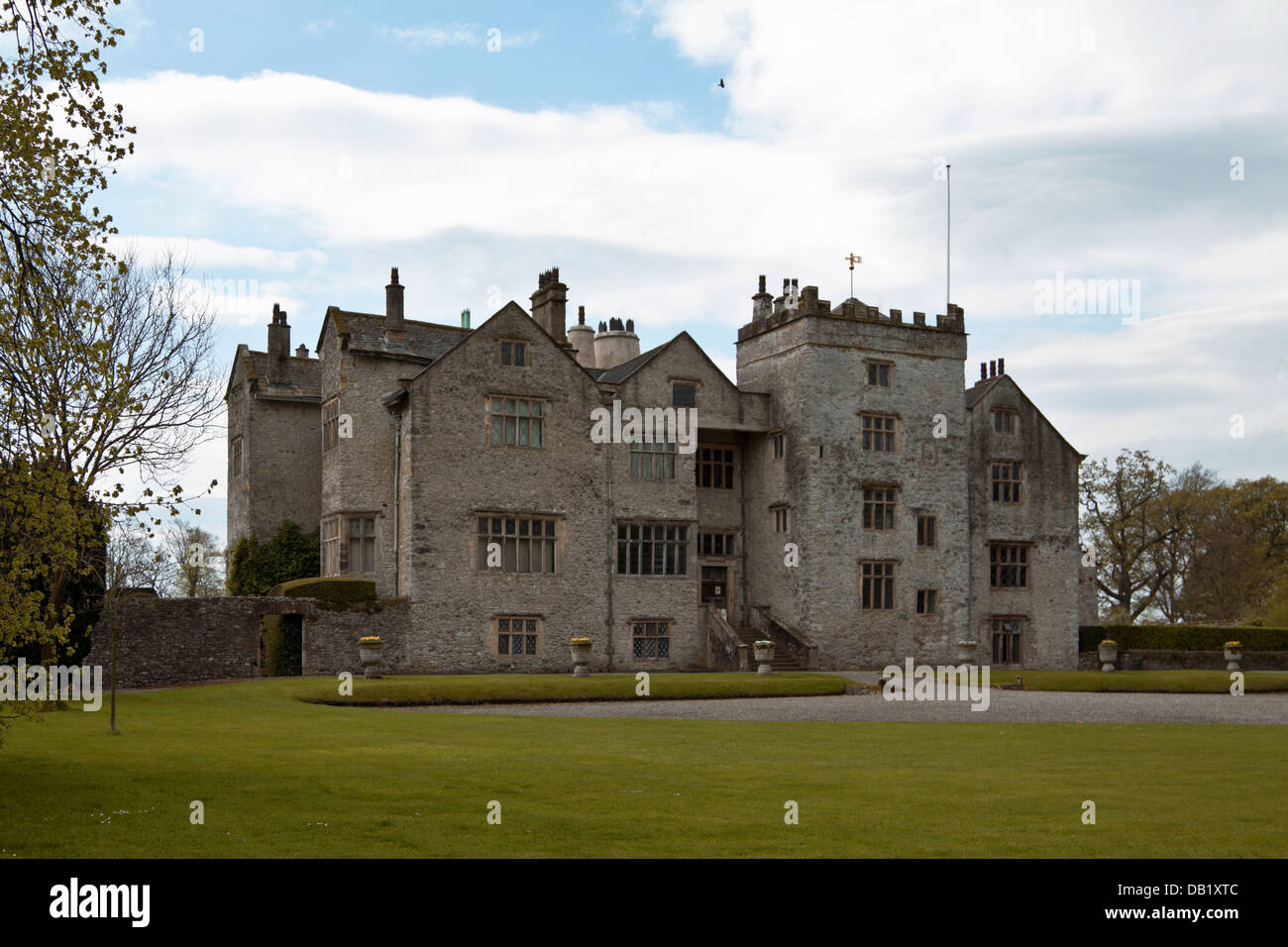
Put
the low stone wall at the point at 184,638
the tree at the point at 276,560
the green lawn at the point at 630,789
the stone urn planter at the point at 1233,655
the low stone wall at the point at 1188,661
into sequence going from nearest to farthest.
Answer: the green lawn at the point at 630,789
the low stone wall at the point at 184,638
the tree at the point at 276,560
the stone urn planter at the point at 1233,655
the low stone wall at the point at 1188,661

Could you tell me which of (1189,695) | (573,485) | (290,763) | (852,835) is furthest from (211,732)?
(1189,695)

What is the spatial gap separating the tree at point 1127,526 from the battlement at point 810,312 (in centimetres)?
2653

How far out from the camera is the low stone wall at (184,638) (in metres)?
33.5

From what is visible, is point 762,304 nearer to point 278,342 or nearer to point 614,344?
point 614,344

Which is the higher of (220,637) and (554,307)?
(554,307)

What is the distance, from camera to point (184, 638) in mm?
34562

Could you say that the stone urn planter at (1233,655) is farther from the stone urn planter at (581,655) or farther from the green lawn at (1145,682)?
the stone urn planter at (581,655)

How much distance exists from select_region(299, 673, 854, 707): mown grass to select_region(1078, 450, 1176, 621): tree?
39180mm

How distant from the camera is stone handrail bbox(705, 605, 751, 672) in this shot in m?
40.5

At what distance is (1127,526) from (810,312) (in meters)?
33.2

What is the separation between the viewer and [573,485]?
40500 millimetres

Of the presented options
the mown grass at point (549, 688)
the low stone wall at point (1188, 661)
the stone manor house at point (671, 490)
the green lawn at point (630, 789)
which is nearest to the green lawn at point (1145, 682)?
the mown grass at point (549, 688)

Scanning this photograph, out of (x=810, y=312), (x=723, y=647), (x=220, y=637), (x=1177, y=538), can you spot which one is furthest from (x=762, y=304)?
(x=1177, y=538)
